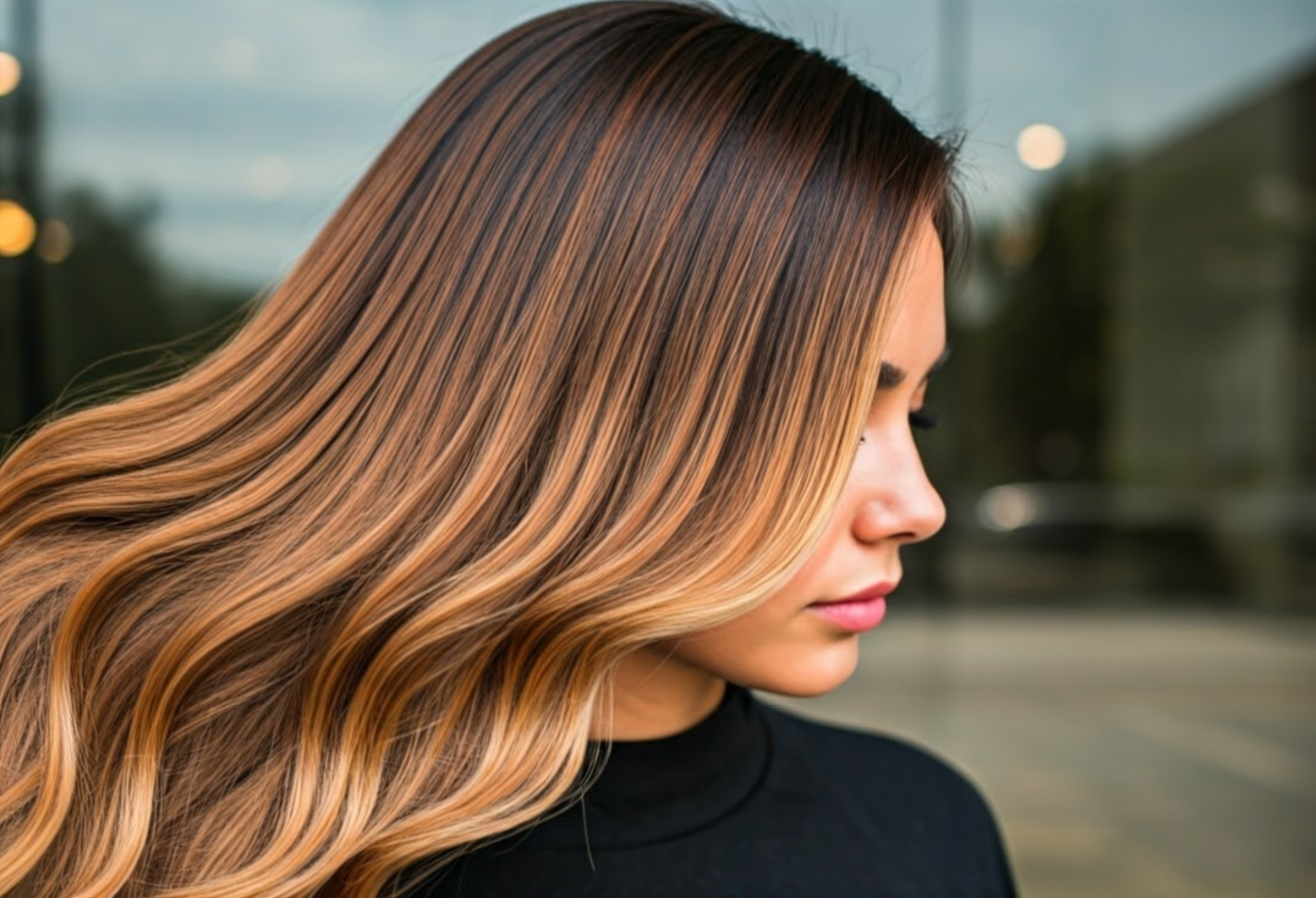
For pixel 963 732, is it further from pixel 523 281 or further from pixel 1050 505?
pixel 523 281

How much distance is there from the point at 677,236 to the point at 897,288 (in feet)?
0.45

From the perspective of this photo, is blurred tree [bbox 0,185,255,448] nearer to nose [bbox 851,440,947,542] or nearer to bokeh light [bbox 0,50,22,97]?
bokeh light [bbox 0,50,22,97]

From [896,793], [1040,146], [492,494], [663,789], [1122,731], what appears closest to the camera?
[492,494]

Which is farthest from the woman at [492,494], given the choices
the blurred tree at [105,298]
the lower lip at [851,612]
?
the blurred tree at [105,298]

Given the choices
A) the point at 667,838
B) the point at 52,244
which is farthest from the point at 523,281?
the point at 52,244

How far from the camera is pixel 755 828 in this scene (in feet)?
2.85

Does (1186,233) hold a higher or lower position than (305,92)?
lower

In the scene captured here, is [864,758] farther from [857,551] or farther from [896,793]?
[857,551]

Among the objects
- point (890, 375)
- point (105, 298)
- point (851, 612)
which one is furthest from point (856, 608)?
point (105, 298)

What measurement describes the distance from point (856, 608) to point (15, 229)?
346 cm

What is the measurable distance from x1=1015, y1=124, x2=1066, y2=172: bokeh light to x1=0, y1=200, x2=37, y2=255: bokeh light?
340cm

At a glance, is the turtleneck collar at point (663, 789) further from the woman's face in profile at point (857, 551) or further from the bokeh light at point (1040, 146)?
the bokeh light at point (1040, 146)

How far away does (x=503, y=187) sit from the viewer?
2.48 ft

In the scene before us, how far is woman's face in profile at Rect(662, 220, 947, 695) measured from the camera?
74 cm
